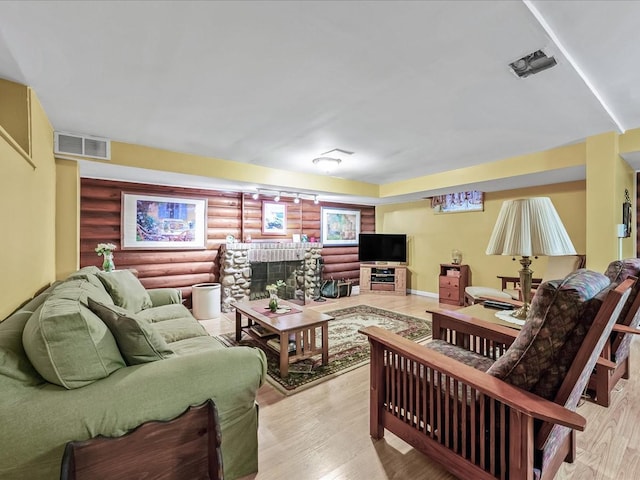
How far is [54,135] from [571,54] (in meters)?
4.33

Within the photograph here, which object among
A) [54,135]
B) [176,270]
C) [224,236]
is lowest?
[176,270]

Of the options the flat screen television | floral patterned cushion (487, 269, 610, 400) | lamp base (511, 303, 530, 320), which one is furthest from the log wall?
floral patterned cushion (487, 269, 610, 400)

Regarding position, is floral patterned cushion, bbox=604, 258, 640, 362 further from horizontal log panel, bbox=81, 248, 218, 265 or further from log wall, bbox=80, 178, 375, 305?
horizontal log panel, bbox=81, 248, 218, 265

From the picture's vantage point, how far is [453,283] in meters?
5.42

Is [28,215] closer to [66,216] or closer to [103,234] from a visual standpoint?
[66,216]

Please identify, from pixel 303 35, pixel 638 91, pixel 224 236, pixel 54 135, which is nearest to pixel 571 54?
pixel 638 91

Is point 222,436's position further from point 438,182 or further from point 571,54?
point 438,182

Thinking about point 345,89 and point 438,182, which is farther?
point 438,182

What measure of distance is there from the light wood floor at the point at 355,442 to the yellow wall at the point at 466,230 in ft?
8.77

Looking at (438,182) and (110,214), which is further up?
(438,182)

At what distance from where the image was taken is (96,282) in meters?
2.53

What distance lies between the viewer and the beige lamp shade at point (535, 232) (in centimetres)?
167

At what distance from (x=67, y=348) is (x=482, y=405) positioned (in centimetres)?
Result: 173

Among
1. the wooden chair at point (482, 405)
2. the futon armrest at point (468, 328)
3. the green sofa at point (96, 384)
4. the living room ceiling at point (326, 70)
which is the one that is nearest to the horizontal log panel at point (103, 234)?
the living room ceiling at point (326, 70)
